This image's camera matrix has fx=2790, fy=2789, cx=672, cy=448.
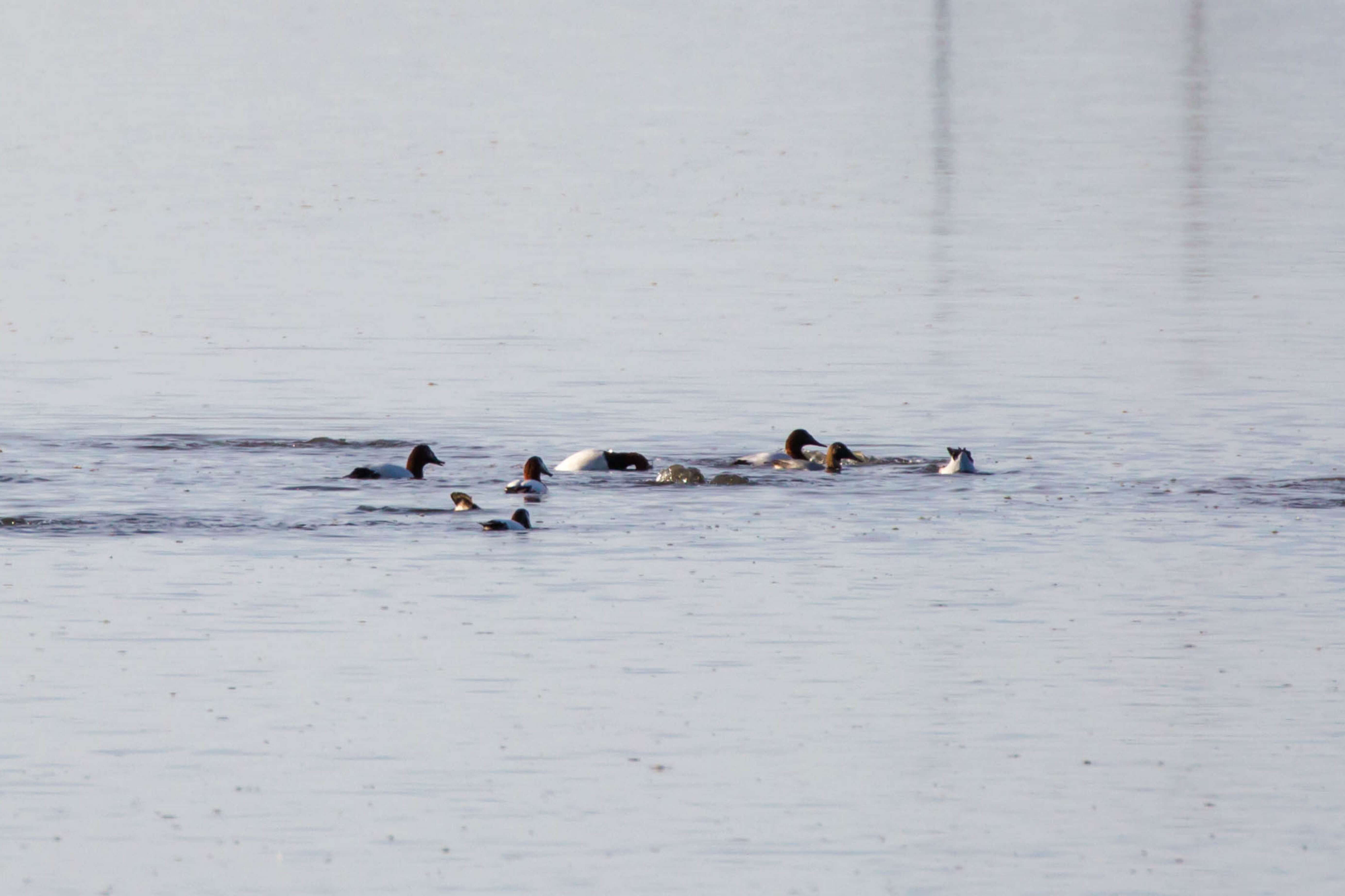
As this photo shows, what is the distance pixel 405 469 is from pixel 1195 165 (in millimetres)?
36228

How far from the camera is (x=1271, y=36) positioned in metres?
106

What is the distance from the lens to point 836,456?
25.1 m

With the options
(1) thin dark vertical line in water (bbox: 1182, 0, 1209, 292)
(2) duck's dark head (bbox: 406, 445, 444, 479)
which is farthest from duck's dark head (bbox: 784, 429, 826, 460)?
(1) thin dark vertical line in water (bbox: 1182, 0, 1209, 292)

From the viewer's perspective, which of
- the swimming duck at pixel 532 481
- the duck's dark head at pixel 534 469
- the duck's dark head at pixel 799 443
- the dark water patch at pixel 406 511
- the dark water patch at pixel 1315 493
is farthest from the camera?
the duck's dark head at pixel 799 443

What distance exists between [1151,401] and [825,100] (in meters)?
46.3

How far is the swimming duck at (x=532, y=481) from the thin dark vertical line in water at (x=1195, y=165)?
16.1 meters

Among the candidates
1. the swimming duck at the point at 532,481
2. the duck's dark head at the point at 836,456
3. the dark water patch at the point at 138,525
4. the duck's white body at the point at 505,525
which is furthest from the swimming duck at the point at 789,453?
the dark water patch at the point at 138,525

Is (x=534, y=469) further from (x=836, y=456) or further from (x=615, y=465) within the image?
(x=836, y=456)

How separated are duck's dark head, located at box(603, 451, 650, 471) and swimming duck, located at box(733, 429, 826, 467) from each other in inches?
37.3

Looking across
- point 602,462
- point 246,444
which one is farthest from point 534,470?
point 246,444

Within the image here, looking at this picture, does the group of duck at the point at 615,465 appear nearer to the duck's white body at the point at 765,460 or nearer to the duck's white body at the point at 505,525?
the duck's white body at the point at 765,460

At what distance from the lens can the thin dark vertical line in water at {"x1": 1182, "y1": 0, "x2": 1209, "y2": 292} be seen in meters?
41.5

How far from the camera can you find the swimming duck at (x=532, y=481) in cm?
2375

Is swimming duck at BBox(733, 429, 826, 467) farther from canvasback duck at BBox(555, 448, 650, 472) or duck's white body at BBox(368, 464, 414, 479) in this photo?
duck's white body at BBox(368, 464, 414, 479)
